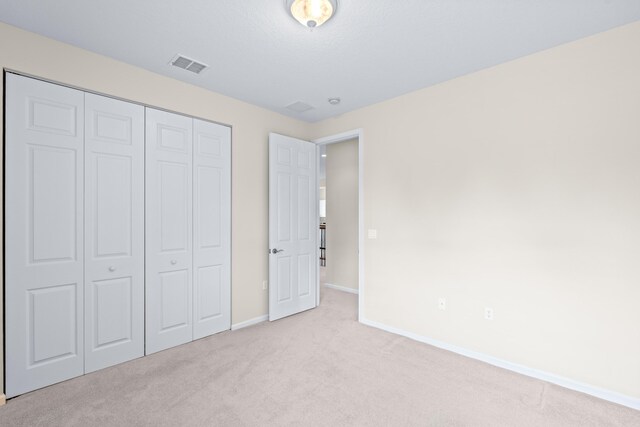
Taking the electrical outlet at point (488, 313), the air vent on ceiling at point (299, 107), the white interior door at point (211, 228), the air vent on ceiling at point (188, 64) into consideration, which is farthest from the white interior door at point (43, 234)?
the electrical outlet at point (488, 313)

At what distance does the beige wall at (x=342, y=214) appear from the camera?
5195mm

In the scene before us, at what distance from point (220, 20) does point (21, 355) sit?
2.77m

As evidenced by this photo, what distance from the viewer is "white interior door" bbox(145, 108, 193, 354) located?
280 centimetres

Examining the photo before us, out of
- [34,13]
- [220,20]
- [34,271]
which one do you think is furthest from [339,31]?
[34,271]

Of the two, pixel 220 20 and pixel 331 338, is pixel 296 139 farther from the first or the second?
pixel 331 338

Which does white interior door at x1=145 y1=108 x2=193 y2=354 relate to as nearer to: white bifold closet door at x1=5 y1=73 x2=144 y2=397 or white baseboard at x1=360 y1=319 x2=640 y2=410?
white bifold closet door at x1=5 y1=73 x2=144 y2=397

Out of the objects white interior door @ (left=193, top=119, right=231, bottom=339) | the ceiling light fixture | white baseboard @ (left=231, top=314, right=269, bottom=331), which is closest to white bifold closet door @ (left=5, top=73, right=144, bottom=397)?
white interior door @ (left=193, top=119, right=231, bottom=339)

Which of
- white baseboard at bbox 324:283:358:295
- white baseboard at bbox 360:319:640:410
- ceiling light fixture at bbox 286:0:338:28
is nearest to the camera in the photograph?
ceiling light fixture at bbox 286:0:338:28

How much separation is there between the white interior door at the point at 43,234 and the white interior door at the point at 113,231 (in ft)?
0.26

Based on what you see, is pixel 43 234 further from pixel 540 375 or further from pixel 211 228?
pixel 540 375

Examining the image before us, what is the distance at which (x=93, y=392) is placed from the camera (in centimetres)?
218

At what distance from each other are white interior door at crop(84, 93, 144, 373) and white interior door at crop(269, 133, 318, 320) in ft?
4.68

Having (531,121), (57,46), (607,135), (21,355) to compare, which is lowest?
(21,355)

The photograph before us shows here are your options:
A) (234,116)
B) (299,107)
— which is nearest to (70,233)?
(234,116)
